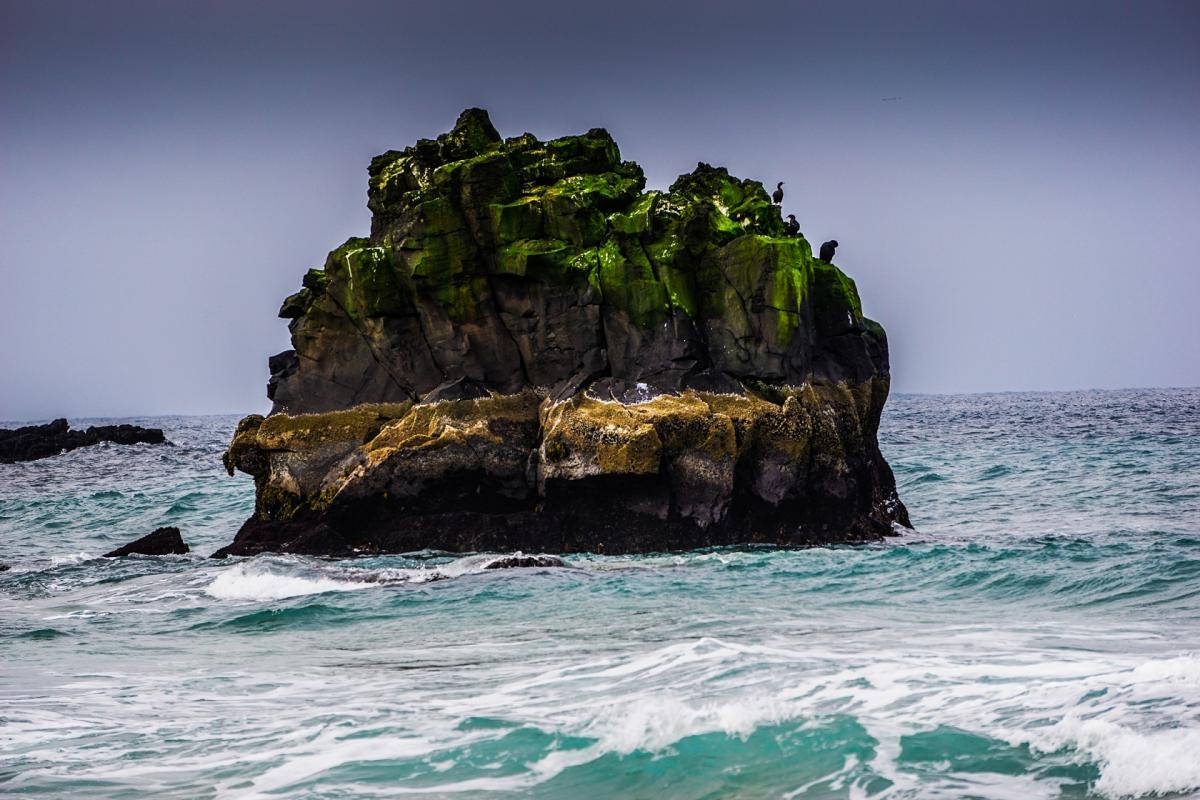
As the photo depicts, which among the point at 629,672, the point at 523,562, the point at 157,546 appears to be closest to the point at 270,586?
the point at 523,562

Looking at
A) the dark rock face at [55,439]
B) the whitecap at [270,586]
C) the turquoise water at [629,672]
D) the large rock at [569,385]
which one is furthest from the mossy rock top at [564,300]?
the dark rock face at [55,439]

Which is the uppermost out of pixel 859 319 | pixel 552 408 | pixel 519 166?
pixel 519 166

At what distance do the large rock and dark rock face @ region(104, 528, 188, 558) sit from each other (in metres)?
2.05

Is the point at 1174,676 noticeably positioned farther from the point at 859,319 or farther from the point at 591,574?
the point at 859,319

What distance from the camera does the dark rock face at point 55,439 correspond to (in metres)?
62.6

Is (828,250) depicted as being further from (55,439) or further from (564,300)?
(55,439)

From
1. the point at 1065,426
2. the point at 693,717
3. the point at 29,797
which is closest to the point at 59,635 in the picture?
the point at 29,797

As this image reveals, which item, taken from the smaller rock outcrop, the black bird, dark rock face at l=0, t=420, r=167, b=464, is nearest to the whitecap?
the smaller rock outcrop

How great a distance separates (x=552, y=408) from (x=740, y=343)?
364 cm

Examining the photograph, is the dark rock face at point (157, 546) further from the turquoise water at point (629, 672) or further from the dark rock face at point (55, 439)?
the dark rock face at point (55, 439)

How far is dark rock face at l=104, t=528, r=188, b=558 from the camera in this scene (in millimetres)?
24344

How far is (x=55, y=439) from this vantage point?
2702 inches

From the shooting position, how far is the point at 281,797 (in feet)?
30.3

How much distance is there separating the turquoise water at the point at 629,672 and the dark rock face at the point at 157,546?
2.41 ft
